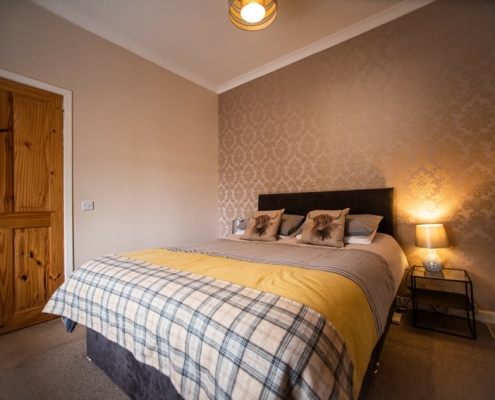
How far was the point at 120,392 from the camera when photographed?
130 cm

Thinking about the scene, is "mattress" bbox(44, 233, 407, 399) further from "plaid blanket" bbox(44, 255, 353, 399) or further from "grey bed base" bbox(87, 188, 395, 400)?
"grey bed base" bbox(87, 188, 395, 400)

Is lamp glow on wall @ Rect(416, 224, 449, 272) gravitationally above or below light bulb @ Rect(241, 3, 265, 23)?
below

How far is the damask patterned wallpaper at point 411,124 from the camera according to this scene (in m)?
2.04

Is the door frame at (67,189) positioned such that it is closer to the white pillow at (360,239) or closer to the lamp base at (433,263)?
the white pillow at (360,239)

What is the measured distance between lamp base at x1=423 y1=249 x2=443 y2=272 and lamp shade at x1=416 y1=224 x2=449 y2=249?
20 cm

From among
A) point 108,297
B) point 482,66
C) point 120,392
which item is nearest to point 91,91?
point 108,297

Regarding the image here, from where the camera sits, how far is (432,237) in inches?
78.4

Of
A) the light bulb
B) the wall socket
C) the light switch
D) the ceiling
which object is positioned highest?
the ceiling

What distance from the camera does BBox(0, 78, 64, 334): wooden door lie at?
1.97 meters

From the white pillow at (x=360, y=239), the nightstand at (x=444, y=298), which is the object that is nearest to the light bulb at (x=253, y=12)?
the white pillow at (x=360, y=239)

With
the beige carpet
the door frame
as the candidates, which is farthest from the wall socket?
the door frame

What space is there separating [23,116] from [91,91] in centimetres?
66

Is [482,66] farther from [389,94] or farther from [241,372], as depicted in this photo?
[241,372]

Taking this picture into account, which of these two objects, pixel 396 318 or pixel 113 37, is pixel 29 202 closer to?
pixel 113 37
